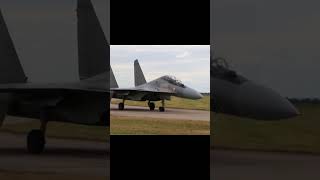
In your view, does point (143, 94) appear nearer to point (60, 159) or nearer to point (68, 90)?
point (68, 90)

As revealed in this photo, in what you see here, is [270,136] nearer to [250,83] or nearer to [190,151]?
[250,83]

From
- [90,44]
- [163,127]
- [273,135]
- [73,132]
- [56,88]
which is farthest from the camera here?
[73,132]

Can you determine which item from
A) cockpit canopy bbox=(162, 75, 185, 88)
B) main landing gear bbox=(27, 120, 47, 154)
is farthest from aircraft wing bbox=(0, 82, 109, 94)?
cockpit canopy bbox=(162, 75, 185, 88)

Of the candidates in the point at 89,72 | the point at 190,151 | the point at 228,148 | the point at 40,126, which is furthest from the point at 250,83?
the point at 40,126

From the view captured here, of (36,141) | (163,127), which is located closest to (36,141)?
(36,141)

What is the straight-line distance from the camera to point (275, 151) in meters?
13.8

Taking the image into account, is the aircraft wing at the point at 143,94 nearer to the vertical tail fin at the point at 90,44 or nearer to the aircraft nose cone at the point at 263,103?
the vertical tail fin at the point at 90,44

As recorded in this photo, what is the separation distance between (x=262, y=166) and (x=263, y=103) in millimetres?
1314

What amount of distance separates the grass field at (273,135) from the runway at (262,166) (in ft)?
2.33

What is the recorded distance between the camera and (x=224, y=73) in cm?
1122

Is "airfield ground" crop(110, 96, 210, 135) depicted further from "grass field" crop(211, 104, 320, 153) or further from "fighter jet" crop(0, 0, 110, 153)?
"grass field" crop(211, 104, 320, 153)

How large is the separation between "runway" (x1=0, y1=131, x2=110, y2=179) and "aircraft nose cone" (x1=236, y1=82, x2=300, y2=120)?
10.6ft

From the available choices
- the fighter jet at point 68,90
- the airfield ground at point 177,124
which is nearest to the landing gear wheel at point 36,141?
the fighter jet at point 68,90

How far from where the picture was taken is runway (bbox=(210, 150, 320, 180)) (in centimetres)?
925
